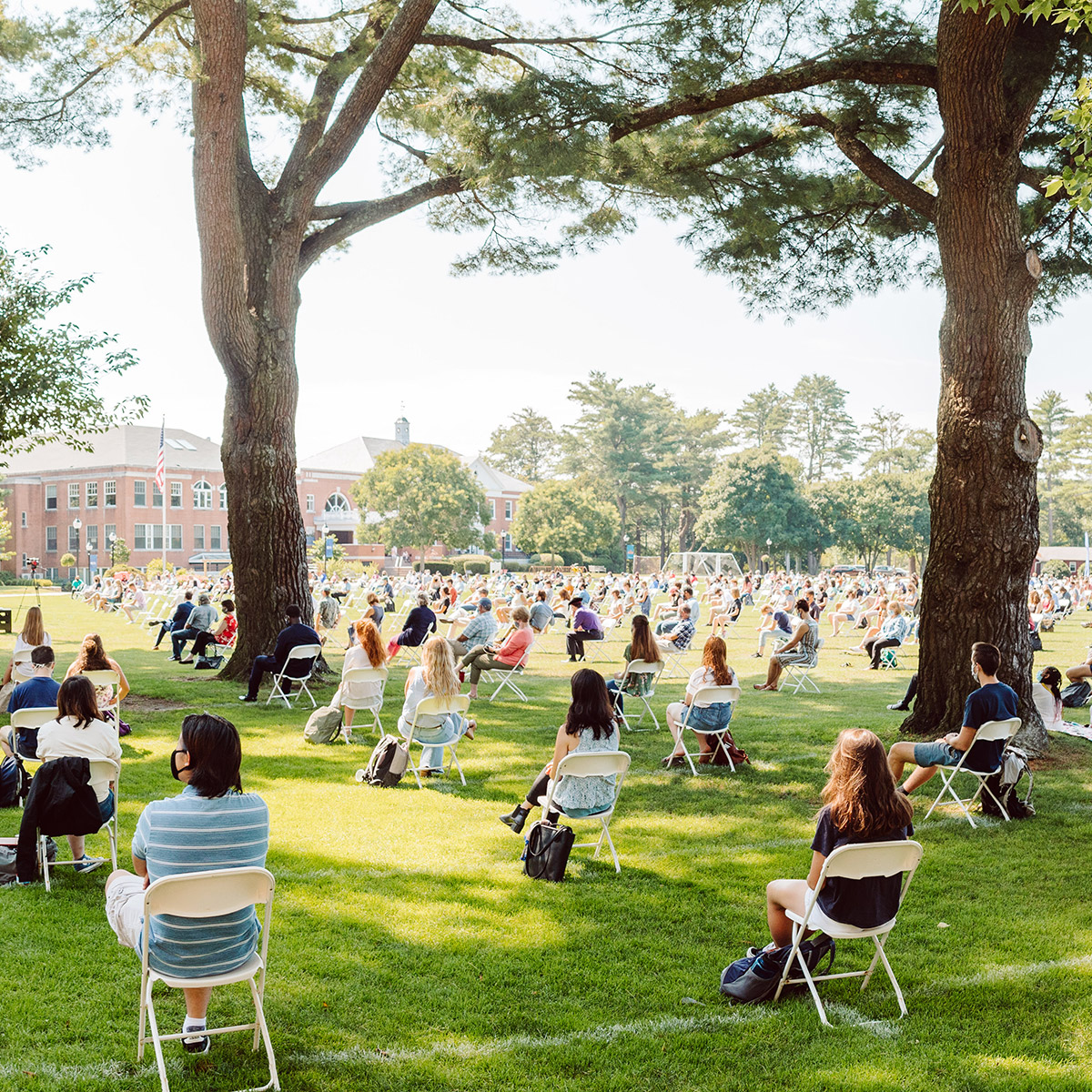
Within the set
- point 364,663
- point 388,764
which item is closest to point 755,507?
point 364,663

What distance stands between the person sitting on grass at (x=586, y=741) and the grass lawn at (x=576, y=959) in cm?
41

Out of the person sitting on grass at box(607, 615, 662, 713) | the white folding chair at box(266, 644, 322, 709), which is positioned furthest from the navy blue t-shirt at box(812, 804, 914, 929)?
the white folding chair at box(266, 644, 322, 709)

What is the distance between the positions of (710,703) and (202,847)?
18.4 feet

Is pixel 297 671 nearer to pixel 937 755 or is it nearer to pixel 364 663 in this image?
pixel 364 663

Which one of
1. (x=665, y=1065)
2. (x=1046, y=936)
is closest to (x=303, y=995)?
(x=665, y=1065)

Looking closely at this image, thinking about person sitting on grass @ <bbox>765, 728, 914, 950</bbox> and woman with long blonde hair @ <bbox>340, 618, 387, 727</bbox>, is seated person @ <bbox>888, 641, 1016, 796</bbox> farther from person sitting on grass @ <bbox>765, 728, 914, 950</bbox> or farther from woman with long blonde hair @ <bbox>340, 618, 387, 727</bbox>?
woman with long blonde hair @ <bbox>340, 618, 387, 727</bbox>

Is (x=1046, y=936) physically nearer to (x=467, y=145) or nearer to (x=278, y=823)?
(x=278, y=823)

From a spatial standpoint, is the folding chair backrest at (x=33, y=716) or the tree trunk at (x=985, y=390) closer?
the folding chair backrest at (x=33, y=716)

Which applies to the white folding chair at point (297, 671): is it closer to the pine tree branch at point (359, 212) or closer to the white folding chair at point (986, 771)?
the pine tree branch at point (359, 212)

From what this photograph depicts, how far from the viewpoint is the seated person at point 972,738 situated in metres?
6.44

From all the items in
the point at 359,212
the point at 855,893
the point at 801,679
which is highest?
the point at 359,212

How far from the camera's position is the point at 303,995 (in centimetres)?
396

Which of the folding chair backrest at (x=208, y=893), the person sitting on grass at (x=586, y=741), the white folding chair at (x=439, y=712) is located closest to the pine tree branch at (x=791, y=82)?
the white folding chair at (x=439, y=712)

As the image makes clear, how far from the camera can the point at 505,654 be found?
40.8 ft
